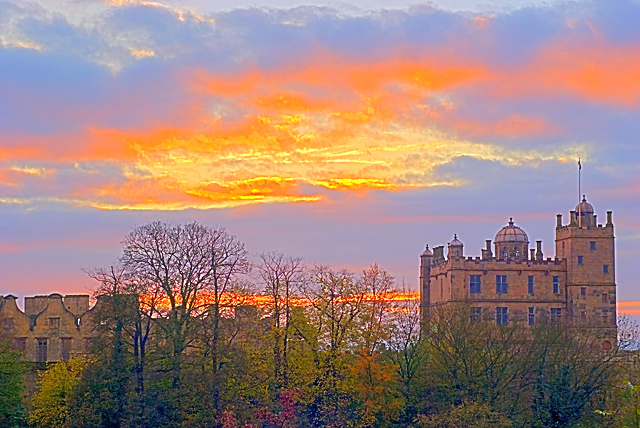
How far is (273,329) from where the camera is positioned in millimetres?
50312

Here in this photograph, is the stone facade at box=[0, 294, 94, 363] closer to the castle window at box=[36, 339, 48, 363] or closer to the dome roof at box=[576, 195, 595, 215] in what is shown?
the castle window at box=[36, 339, 48, 363]

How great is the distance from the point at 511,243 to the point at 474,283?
4.98 meters

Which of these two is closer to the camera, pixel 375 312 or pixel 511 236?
pixel 375 312

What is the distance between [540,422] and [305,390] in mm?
11751

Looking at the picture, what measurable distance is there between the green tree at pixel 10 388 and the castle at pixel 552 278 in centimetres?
3157

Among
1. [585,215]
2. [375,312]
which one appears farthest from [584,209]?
[375,312]

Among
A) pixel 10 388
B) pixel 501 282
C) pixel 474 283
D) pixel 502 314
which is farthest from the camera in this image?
pixel 501 282

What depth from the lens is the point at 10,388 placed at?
4772 cm

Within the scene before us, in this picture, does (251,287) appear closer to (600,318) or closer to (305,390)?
(305,390)

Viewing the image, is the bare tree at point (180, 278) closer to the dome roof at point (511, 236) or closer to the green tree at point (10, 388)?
the green tree at point (10, 388)

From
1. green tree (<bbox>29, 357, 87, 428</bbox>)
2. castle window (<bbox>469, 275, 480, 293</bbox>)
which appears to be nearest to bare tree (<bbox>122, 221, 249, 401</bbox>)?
green tree (<bbox>29, 357, 87, 428</bbox>)

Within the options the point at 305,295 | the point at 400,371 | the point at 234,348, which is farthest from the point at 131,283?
the point at 400,371

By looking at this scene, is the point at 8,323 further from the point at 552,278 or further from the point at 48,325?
the point at 552,278

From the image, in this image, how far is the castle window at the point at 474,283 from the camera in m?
69.7
